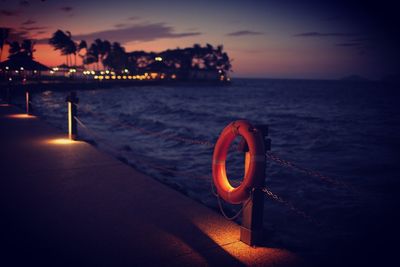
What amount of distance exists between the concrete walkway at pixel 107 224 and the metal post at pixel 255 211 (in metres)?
0.10

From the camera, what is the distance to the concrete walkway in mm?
2592

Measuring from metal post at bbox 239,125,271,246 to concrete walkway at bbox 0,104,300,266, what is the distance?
10 centimetres

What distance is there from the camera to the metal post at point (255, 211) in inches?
109

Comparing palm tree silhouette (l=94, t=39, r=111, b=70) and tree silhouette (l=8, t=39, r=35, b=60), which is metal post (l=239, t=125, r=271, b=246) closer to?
tree silhouette (l=8, t=39, r=35, b=60)

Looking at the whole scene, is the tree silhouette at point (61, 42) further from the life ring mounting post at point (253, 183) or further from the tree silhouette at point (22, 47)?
the life ring mounting post at point (253, 183)

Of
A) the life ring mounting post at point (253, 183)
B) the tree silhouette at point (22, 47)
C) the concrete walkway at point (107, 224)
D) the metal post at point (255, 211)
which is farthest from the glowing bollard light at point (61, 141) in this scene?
the tree silhouette at point (22, 47)

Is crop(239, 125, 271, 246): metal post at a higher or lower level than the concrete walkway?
higher

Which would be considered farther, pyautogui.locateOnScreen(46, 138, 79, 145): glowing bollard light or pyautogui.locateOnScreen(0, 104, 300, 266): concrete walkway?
pyautogui.locateOnScreen(46, 138, 79, 145): glowing bollard light

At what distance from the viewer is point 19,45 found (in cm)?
7188

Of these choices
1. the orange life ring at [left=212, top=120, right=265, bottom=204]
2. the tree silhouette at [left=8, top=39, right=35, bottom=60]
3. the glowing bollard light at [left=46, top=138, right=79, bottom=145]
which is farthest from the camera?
the tree silhouette at [left=8, top=39, right=35, bottom=60]

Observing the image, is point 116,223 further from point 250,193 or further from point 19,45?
point 19,45

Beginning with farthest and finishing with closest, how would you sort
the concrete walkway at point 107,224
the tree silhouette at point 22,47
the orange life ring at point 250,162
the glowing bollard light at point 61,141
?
Answer: the tree silhouette at point 22,47 → the glowing bollard light at point 61,141 → the orange life ring at point 250,162 → the concrete walkway at point 107,224

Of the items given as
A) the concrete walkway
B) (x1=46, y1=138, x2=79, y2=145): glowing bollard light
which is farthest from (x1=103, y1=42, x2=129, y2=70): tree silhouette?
the concrete walkway

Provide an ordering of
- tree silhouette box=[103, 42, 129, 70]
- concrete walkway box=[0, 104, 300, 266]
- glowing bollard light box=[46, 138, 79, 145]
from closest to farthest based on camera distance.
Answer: concrete walkway box=[0, 104, 300, 266] < glowing bollard light box=[46, 138, 79, 145] < tree silhouette box=[103, 42, 129, 70]
